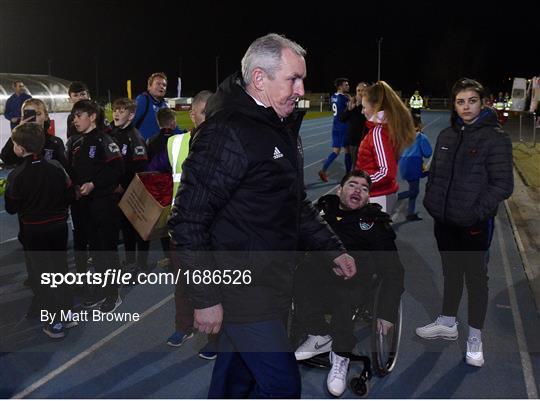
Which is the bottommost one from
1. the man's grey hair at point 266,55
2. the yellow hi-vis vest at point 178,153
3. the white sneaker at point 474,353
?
the white sneaker at point 474,353

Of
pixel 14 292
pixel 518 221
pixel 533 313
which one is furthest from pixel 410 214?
pixel 14 292

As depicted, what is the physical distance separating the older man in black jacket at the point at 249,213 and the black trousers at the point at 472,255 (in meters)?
1.94

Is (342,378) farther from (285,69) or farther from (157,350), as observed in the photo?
(285,69)

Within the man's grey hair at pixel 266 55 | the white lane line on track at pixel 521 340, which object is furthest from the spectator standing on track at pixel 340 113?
the man's grey hair at pixel 266 55

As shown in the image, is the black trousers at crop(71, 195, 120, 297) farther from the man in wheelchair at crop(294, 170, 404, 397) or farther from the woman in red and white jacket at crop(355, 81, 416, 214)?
the woman in red and white jacket at crop(355, 81, 416, 214)

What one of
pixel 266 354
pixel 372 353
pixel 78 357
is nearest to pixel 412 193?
pixel 372 353

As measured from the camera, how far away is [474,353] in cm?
377

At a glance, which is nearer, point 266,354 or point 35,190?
point 266,354

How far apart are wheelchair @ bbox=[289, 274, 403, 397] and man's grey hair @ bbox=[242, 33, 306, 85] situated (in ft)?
5.90

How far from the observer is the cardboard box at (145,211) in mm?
3945

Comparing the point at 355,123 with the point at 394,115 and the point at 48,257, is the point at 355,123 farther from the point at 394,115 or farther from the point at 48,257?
the point at 48,257

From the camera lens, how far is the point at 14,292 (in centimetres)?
512

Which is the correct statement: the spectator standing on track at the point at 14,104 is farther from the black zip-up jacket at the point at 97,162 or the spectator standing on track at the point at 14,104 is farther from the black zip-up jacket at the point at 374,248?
the black zip-up jacket at the point at 374,248

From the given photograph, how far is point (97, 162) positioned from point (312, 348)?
2.43 meters
